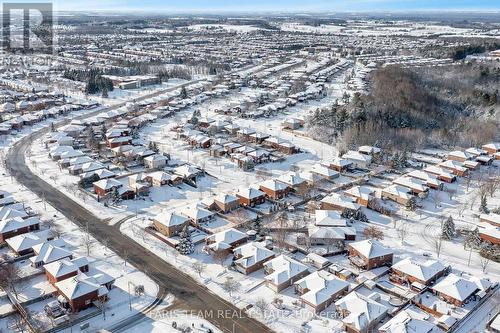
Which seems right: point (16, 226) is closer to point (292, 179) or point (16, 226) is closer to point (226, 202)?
point (226, 202)

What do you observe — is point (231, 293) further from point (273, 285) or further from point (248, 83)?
point (248, 83)

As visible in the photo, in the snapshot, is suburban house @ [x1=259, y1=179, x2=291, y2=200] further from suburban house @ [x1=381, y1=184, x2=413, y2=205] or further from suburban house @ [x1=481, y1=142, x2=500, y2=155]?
suburban house @ [x1=481, y1=142, x2=500, y2=155]

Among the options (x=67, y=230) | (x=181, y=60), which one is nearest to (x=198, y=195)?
(x=67, y=230)

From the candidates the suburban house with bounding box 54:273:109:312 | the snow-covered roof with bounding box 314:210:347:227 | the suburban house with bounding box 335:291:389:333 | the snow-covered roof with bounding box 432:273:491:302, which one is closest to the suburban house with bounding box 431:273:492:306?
the snow-covered roof with bounding box 432:273:491:302

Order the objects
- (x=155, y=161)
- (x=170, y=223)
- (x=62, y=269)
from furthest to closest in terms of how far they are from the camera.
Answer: (x=155, y=161) < (x=170, y=223) < (x=62, y=269)

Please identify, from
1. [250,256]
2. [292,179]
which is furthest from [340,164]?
[250,256]
